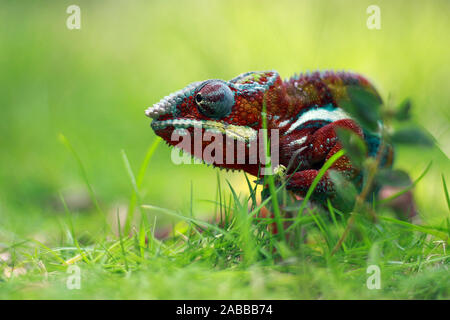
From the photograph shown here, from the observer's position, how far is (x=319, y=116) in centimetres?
215

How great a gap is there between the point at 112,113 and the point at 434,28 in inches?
193

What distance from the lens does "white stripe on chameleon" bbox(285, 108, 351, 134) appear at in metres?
2.10

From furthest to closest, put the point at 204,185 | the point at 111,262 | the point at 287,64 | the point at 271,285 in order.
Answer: the point at 204,185
the point at 287,64
the point at 111,262
the point at 271,285

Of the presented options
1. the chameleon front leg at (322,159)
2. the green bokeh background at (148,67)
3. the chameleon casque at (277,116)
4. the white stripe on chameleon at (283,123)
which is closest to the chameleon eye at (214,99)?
the chameleon casque at (277,116)

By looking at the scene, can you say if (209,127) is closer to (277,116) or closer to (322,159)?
(277,116)

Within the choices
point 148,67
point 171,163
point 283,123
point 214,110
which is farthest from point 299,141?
point 148,67

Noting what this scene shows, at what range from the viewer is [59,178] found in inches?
208

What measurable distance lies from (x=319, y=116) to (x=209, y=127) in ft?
1.90

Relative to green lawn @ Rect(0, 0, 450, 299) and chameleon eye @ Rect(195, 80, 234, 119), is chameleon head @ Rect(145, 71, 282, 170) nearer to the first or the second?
chameleon eye @ Rect(195, 80, 234, 119)

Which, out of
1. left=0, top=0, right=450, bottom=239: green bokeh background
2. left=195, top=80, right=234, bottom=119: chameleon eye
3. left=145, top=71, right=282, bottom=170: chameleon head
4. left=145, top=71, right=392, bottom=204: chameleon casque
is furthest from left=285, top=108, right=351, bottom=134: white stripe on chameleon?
left=0, top=0, right=450, bottom=239: green bokeh background

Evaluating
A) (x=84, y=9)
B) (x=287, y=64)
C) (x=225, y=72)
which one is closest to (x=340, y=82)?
(x=225, y=72)

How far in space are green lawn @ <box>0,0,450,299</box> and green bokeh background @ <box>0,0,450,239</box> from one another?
3 cm

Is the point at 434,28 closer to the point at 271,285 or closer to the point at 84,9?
the point at 271,285

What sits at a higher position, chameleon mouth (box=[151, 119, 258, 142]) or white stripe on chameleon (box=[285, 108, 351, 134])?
white stripe on chameleon (box=[285, 108, 351, 134])
